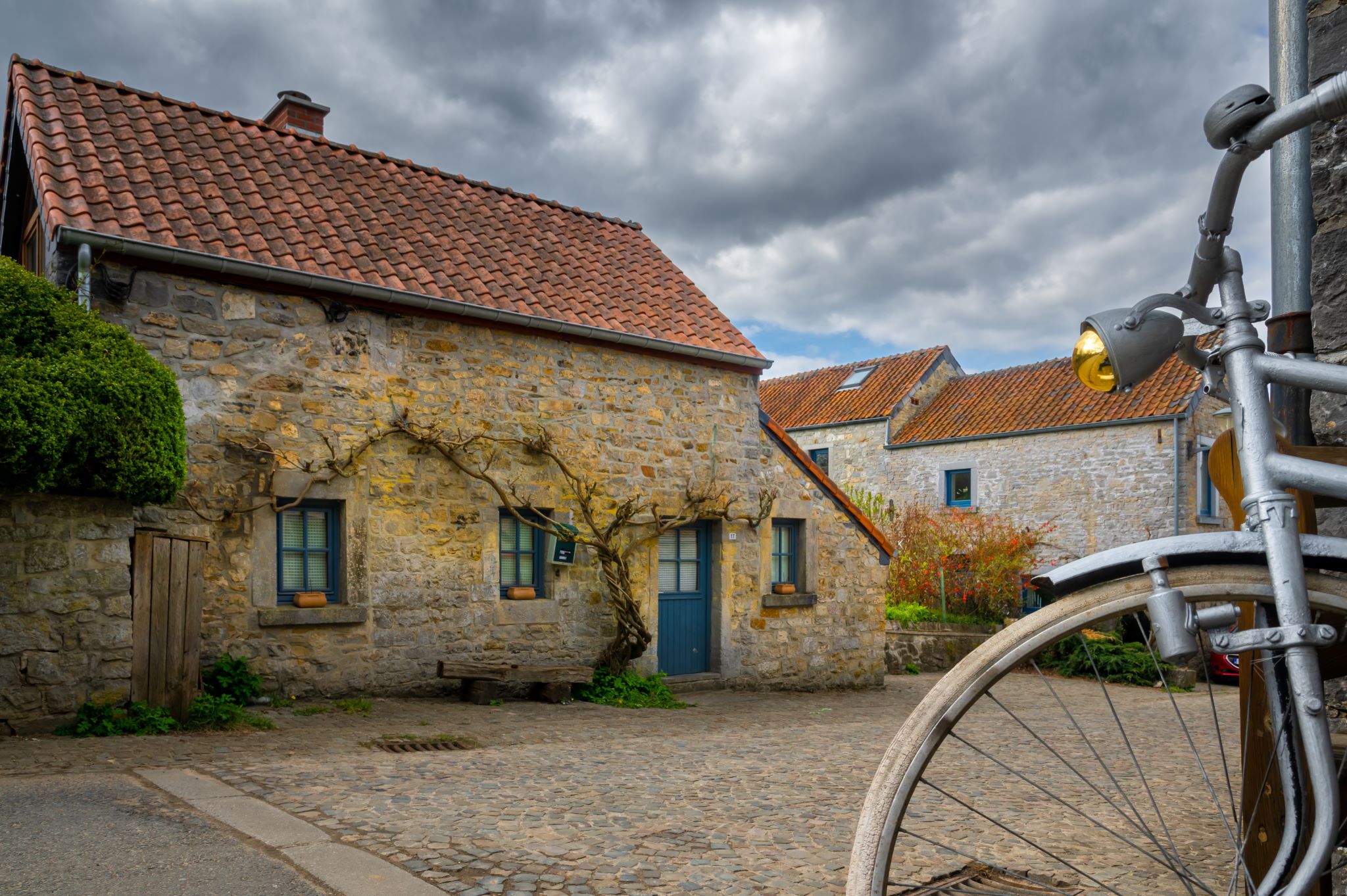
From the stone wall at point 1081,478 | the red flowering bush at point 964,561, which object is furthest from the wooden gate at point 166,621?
→ the stone wall at point 1081,478

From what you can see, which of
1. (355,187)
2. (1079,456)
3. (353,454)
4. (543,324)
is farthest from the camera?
(1079,456)

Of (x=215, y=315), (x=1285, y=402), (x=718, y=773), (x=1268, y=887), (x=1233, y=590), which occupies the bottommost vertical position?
(x=718, y=773)

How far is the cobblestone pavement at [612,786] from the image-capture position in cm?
427

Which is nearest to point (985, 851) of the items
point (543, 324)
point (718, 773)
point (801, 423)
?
point (718, 773)

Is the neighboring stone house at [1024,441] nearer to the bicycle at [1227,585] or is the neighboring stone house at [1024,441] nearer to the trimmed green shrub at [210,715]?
the trimmed green shrub at [210,715]

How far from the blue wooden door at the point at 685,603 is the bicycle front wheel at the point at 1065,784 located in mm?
3154

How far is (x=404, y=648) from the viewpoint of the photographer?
9.71 meters

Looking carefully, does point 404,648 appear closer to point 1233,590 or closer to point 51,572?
point 51,572

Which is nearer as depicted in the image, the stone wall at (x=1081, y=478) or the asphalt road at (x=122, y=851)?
the asphalt road at (x=122, y=851)

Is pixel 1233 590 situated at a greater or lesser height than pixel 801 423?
lesser

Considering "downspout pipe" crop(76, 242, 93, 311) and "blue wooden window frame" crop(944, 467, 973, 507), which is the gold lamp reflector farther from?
"blue wooden window frame" crop(944, 467, 973, 507)

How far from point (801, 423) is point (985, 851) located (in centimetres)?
2111

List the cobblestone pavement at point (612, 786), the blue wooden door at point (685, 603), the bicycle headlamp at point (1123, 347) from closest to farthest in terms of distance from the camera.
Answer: the bicycle headlamp at point (1123, 347) < the cobblestone pavement at point (612, 786) < the blue wooden door at point (685, 603)

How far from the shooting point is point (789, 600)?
12477 millimetres
